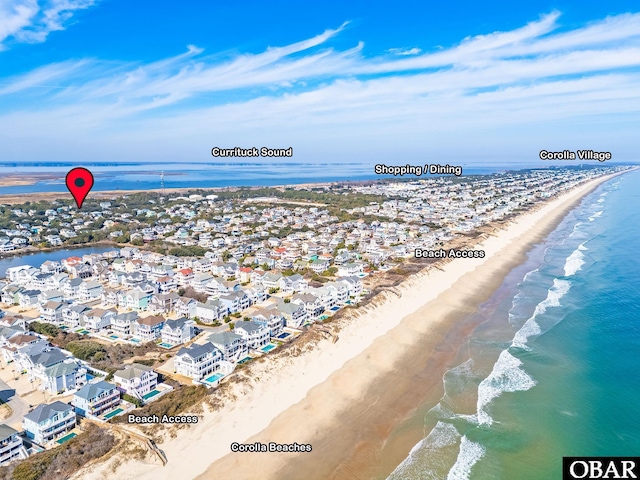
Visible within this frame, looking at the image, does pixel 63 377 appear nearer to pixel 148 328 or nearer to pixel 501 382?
pixel 148 328

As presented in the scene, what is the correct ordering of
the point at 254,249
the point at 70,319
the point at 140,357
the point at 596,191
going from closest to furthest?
the point at 140,357
the point at 70,319
the point at 254,249
the point at 596,191

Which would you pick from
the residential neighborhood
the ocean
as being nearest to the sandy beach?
the ocean

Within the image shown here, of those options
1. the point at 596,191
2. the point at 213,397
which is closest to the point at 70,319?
the point at 213,397

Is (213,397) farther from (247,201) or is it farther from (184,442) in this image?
(247,201)

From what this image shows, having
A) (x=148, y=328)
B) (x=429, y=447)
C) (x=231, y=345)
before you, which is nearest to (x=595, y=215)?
(x=429, y=447)

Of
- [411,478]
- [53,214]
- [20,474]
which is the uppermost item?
[53,214]

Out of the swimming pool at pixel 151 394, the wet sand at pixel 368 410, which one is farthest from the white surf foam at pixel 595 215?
the swimming pool at pixel 151 394
